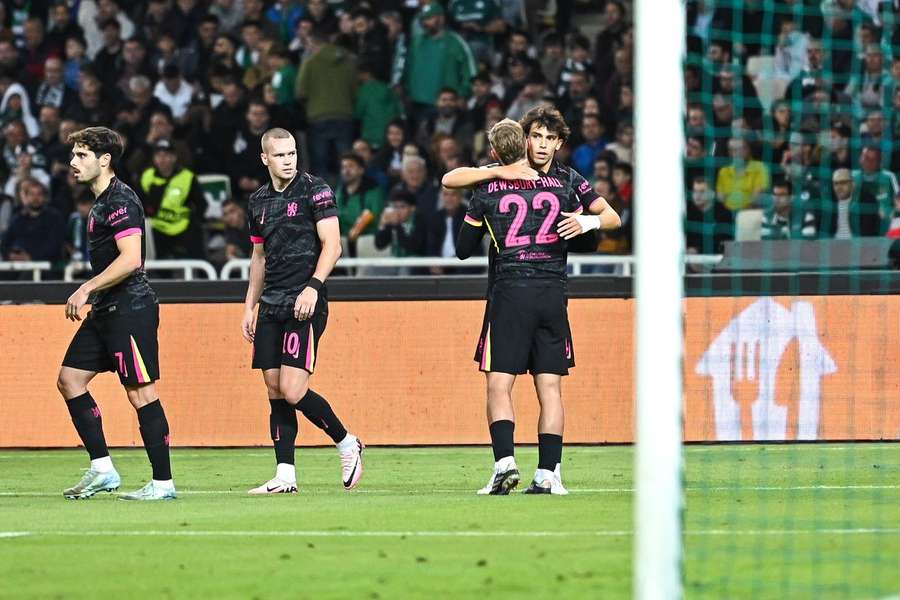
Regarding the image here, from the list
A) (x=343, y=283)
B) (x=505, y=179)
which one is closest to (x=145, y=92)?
(x=343, y=283)

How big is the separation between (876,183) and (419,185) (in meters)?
5.11

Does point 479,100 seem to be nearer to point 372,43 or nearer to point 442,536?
point 372,43

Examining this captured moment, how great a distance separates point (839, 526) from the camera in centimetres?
854

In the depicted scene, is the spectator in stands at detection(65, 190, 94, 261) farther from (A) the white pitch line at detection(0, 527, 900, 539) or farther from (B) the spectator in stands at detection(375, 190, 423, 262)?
(A) the white pitch line at detection(0, 527, 900, 539)

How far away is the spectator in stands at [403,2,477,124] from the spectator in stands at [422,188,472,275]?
99.5 inches

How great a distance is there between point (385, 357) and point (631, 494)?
440cm

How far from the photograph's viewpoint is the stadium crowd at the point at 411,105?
47.3 feet

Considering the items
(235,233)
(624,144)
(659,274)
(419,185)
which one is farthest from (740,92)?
(659,274)

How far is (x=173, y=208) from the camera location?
1762cm

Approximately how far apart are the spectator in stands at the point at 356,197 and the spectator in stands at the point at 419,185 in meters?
0.27

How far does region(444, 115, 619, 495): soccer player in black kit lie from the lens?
9938mm

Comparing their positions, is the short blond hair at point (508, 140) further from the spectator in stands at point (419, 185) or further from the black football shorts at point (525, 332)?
the spectator in stands at point (419, 185)

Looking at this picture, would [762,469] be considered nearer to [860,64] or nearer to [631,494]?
[631,494]

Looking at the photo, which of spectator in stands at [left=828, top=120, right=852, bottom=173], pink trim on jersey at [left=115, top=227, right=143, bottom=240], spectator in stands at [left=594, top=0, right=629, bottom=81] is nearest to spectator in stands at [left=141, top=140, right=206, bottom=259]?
spectator in stands at [left=594, top=0, right=629, bottom=81]
